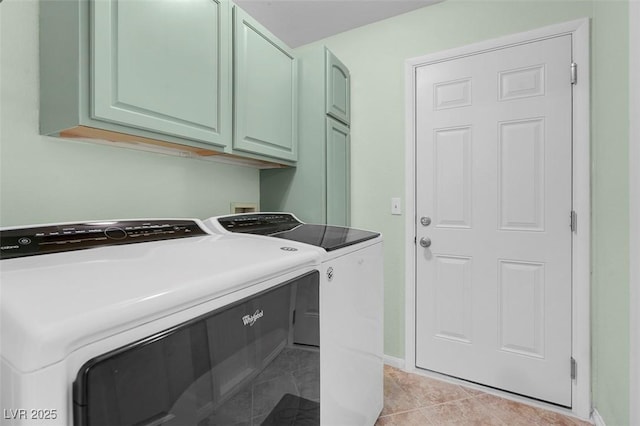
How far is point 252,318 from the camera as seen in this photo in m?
0.73

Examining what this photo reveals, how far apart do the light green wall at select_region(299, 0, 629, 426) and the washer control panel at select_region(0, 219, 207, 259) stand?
1344 mm

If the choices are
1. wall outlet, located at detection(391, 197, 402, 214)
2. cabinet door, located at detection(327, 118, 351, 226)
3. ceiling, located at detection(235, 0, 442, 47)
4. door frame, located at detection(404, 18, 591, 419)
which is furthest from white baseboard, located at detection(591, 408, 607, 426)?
ceiling, located at detection(235, 0, 442, 47)

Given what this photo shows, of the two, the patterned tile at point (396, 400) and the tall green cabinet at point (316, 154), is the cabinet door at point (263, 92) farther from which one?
the patterned tile at point (396, 400)

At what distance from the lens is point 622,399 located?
1.30 m

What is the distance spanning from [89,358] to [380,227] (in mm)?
1895

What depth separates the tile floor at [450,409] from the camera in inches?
63.6

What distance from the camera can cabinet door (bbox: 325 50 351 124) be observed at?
6.31 feet

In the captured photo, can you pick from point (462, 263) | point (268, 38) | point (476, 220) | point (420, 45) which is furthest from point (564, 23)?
point (268, 38)

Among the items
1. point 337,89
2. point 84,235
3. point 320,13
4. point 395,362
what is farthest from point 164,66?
point 395,362

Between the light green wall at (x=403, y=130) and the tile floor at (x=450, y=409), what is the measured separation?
0.25 m

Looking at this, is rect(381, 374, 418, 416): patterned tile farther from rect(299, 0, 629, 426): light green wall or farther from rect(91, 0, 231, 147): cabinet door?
rect(91, 0, 231, 147): cabinet door

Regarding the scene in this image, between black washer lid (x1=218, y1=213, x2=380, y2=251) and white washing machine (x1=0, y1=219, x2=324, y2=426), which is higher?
black washer lid (x1=218, y1=213, x2=380, y2=251)

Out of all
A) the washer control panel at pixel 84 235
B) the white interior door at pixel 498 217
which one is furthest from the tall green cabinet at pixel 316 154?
the washer control panel at pixel 84 235

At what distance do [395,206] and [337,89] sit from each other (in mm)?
889
